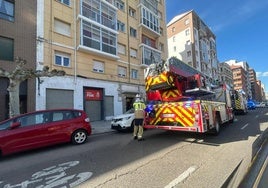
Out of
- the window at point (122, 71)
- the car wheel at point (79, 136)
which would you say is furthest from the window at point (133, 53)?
the car wheel at point (79, 136)

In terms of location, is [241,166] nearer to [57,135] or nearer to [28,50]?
[57,135]

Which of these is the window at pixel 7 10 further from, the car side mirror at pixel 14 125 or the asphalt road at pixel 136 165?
the asphalt road at pixel 136 165

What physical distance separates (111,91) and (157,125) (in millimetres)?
13477

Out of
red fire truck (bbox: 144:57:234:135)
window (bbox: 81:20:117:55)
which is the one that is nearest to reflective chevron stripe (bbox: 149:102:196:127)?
red fire truck (bbox: 144:57:234:135)

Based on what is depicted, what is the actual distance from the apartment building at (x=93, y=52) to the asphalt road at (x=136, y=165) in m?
8.82

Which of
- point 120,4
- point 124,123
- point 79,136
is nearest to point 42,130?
point 79,136

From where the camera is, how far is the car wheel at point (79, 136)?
852 cm

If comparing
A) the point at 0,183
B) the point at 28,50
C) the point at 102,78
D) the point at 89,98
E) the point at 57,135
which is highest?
the point at 28,50

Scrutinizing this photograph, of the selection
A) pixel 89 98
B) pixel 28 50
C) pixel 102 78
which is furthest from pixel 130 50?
pixel 28 50

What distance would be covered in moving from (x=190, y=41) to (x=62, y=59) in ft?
109

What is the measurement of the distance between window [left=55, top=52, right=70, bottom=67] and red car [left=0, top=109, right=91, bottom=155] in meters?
10.2

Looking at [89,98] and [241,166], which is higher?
[89,98]

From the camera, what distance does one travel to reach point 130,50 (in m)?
25.7

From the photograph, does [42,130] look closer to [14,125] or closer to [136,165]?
[14,125]
